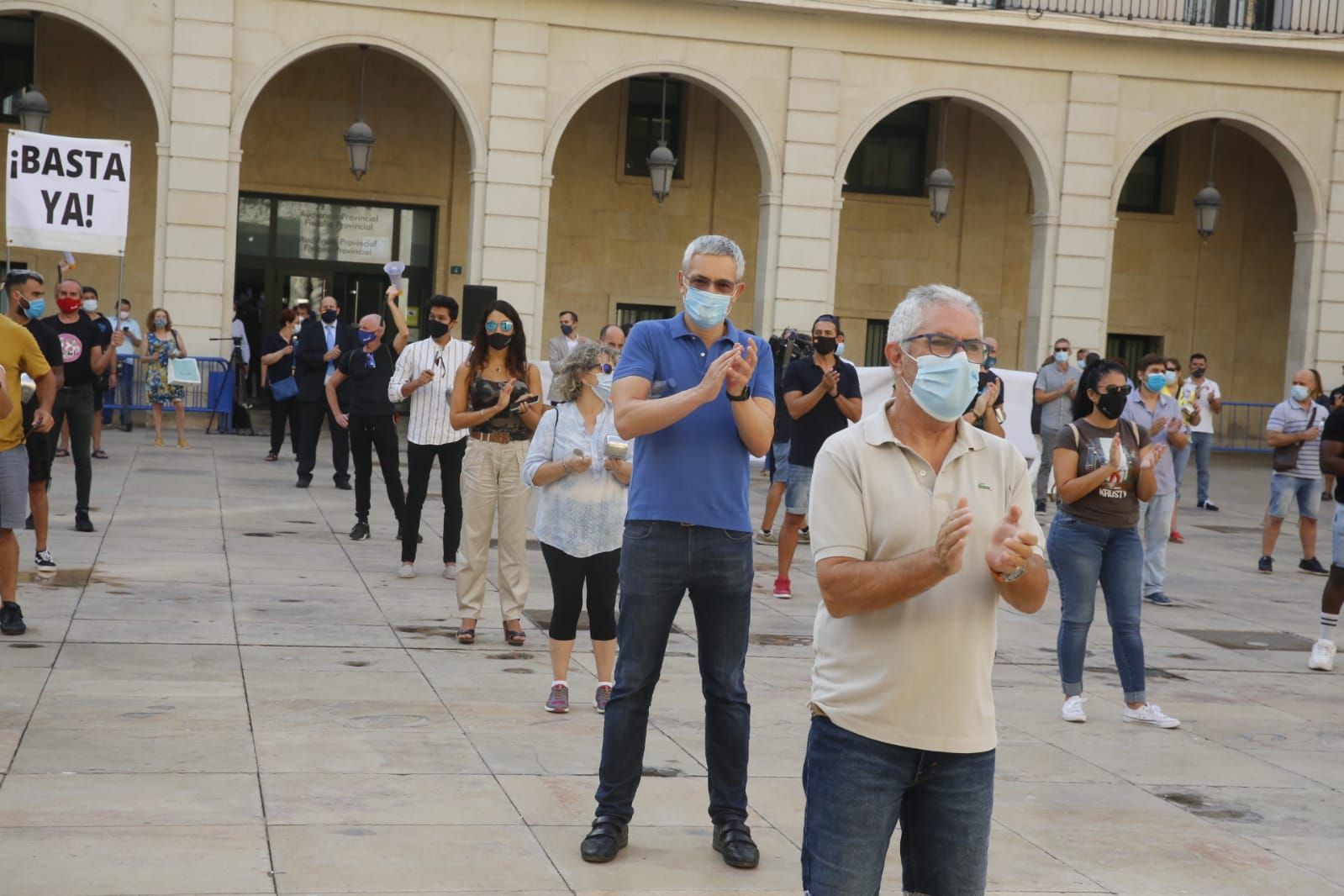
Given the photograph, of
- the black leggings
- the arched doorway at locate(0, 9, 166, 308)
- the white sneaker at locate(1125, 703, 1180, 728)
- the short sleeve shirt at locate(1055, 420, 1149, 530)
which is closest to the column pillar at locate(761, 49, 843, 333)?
the arched doorway at locate(0, 9, 166, 308)

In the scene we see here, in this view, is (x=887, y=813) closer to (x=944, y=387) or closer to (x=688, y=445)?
(x=944, y=387)

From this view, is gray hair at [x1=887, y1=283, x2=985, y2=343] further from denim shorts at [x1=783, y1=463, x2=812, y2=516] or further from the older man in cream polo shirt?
denim shorts at [x1=783, y1=463, x2=812, y2=516]

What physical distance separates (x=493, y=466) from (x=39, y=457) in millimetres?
2940

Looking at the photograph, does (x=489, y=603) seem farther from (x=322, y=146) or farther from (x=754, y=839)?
(x=322, y=146)

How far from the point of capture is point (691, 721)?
7363 millimetres

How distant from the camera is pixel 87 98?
25828 millimetres

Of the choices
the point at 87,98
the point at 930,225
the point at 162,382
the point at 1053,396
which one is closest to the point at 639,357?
the point at 1053,396

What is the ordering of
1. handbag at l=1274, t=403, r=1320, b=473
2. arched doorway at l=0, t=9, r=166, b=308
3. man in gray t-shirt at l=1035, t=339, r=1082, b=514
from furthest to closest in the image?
arched doorway at l=0, t=9, r=166, b=308 → man in gray t-shirt at l=1035, t=339, r=1082, b=514 → handbag at l=1274, t=403, r=1320, b=473

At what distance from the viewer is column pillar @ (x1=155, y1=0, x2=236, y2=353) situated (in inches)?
902

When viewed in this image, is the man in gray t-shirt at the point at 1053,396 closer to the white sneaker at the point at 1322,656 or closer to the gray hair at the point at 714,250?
the white sneaker at the point at 1322,656

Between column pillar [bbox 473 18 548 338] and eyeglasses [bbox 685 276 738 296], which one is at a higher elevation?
column pillar [bbox 473 18 548 338]

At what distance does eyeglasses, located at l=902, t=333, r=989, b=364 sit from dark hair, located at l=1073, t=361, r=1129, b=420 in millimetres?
4543

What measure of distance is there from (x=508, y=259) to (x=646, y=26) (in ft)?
13.9

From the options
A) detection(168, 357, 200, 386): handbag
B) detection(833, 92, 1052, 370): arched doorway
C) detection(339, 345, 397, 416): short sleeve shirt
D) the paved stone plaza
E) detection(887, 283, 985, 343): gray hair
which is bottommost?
the paved stone plaza
